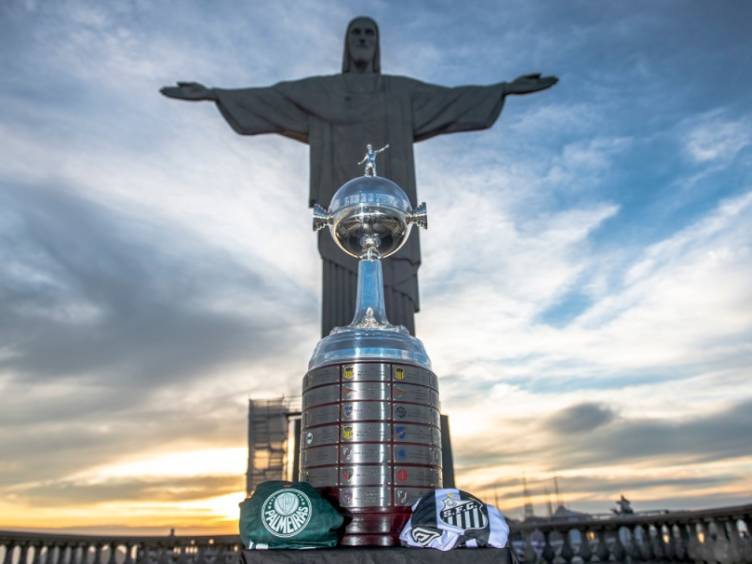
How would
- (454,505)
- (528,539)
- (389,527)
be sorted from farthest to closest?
(528,539) → (389,527) → (454,505)

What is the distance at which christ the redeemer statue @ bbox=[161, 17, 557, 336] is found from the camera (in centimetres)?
743

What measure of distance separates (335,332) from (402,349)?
0.45 metres

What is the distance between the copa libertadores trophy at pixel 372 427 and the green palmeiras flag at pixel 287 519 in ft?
0.86

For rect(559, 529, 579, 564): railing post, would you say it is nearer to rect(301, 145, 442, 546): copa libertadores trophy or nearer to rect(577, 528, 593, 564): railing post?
rect(577, 528, 593, 564): railing post

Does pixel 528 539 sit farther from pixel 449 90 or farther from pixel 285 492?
pixel 449 90

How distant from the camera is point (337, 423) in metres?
3.29

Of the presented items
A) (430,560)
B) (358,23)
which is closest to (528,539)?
(430,560)

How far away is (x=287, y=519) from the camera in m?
2.78

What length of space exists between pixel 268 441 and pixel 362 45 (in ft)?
29.9

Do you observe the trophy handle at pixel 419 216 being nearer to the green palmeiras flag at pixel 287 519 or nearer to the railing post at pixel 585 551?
the green palmeiras flag at pixel 287 519

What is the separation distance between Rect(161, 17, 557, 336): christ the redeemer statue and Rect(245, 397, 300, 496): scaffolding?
696 cm

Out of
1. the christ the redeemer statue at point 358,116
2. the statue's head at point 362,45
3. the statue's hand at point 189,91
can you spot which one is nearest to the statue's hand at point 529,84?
the christ the redeemer statue at point 358,116

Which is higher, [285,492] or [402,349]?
[402,349]

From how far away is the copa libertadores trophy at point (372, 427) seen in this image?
3.13 meters
